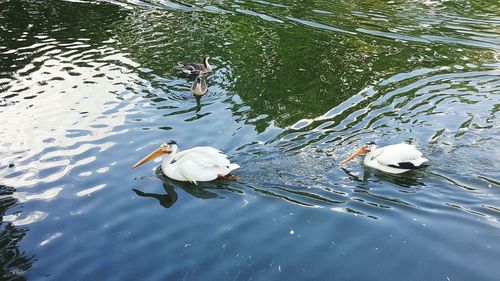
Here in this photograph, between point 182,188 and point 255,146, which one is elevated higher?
point 255,146

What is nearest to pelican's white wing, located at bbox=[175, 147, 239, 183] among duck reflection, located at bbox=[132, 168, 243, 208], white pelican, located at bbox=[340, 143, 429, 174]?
duck reflection, located at bbox=[132, 168, 243, 208]

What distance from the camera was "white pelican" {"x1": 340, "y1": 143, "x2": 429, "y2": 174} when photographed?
8828mm

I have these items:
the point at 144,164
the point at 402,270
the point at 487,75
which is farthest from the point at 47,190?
A: the point at 487,75

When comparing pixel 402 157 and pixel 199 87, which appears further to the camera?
pixel 199 87

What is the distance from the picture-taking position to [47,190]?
8.62m

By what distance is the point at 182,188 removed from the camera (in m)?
8.91

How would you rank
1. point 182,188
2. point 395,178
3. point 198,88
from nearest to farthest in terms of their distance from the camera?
point 182,188
point 395,178
point 198,88

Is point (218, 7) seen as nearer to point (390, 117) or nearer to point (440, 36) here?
point (440, 36)

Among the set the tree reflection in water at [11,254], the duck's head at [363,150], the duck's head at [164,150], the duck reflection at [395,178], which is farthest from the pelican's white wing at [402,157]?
the tree reflection in water at [11,254]

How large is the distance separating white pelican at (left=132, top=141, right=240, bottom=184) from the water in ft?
0.73

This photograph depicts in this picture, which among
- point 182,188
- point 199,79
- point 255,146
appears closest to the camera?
point 182,188

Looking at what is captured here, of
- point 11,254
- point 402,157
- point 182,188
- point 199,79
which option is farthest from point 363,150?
point 11,254

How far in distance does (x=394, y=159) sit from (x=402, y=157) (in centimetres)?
14

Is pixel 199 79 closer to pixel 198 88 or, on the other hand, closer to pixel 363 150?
pixel 198 88
